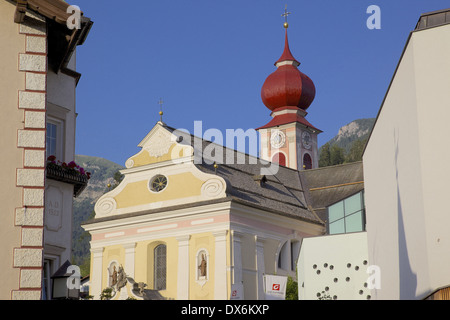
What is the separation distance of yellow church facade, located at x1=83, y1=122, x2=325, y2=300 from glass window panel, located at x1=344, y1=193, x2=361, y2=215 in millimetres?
7479

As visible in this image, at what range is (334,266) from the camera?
36625 mm

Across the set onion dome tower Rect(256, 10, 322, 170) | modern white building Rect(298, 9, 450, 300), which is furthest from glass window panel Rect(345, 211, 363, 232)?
onion dome tower Rect(256, 10, 322, 170)

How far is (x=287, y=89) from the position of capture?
7119 centimetres

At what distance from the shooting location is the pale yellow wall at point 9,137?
50.9 ft

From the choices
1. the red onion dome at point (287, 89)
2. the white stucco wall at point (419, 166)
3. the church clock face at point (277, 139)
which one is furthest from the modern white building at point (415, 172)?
the red onion dome at point (287, 89)

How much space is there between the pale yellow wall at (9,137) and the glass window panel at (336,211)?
24.2 meters

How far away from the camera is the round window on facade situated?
46719 mm

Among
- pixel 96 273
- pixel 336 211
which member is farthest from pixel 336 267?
pixel 96 273

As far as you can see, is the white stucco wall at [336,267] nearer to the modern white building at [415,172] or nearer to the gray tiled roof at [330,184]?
the modern white building at [415,172]

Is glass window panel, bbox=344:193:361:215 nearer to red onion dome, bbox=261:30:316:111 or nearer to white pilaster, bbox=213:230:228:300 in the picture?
white pilaster, bbox=213:230:228:300

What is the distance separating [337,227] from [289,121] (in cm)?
3174

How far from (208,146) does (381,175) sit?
69.8 ft
